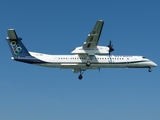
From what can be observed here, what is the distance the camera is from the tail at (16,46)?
51.8 metres

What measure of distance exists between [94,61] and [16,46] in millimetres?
11659

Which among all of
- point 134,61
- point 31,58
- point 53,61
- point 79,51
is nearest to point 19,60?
point 31,58

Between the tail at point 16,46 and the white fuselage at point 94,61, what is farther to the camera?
the white fuselage at point 94,61

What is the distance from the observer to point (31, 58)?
51.5m

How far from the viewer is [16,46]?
172 ft

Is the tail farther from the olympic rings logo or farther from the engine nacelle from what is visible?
the engine nacelle

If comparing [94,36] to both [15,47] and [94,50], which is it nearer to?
[94,50]

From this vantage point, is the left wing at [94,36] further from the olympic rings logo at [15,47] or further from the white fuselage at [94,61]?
the olympic rings logo at [15,47]

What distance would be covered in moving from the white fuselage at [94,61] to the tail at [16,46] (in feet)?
4.04

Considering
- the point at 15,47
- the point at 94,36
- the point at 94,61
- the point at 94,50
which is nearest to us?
the point at 94,36

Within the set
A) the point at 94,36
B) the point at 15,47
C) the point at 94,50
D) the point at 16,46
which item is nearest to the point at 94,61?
the point at 94,50

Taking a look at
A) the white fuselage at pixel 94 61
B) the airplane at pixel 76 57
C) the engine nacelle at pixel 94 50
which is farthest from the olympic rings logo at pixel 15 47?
the engine nacelle at pixel 94 50

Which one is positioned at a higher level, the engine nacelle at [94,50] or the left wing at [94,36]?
the left wing at [94,36]

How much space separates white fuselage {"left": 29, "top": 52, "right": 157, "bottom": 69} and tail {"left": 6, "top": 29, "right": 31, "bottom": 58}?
1.23 meters
